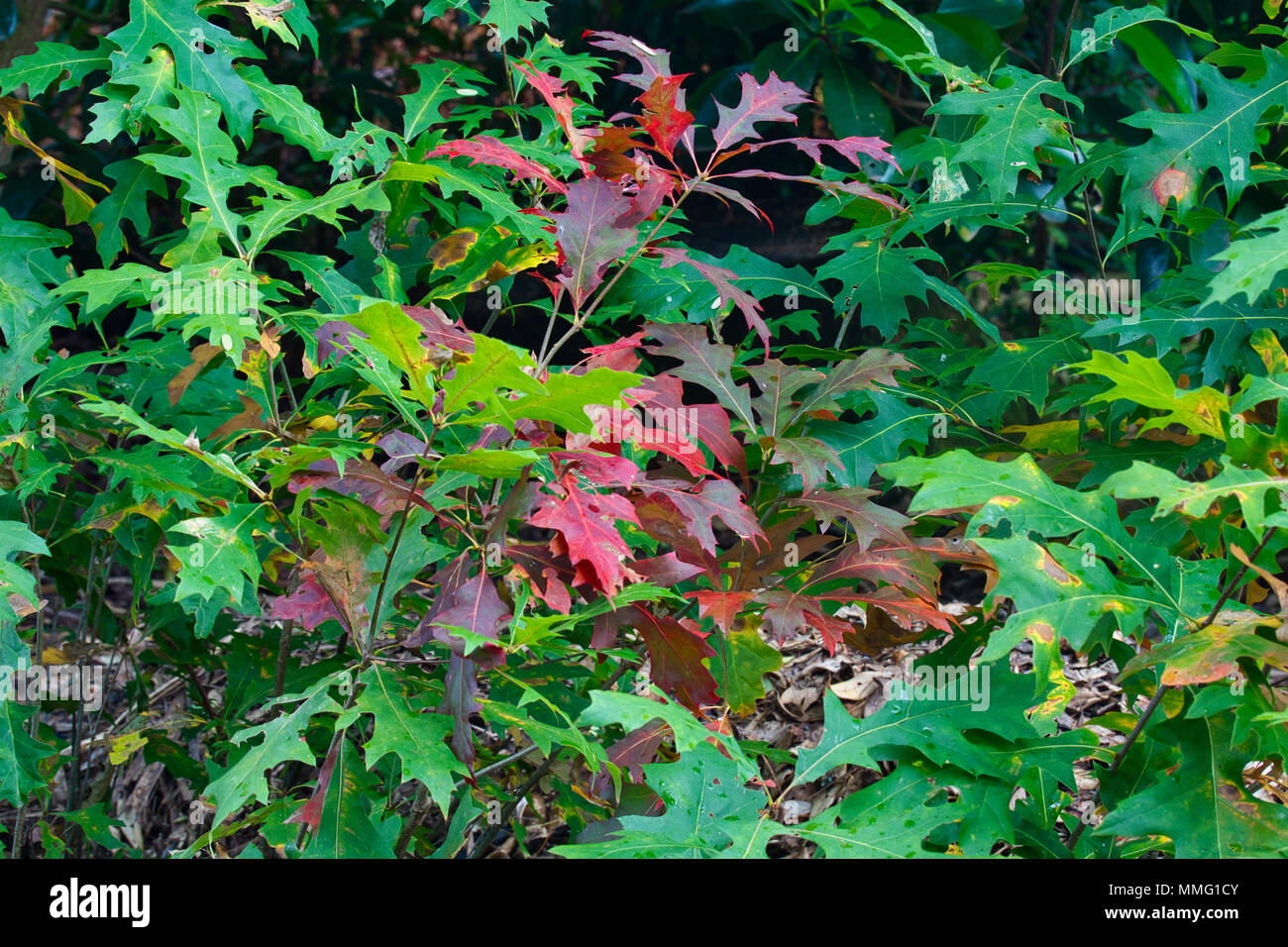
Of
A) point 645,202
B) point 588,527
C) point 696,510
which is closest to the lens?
point 588,527

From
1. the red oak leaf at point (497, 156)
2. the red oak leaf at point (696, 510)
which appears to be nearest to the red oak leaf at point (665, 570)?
the red oak leaf at point (696, 510)

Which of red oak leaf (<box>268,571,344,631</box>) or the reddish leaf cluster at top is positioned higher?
the reddish leaf cluster at top

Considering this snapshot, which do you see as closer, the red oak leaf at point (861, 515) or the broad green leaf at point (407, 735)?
the broad green leaf at point (407, 735)

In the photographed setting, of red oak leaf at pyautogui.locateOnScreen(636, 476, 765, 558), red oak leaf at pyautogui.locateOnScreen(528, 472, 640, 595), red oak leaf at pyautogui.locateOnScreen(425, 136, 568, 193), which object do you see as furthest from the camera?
red oak leaf at pyautogui.locateOnScreen(425, 136, 568, 193)

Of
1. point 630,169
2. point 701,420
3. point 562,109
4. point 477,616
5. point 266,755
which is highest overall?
point 562,109

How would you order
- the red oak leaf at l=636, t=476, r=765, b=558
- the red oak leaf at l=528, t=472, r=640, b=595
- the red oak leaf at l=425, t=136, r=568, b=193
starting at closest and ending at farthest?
the red oak leaf at l=528, t=472, r=640, b=595 < the red oak leaf at l=636, t=476, r=765, b=558 < the red oak leaf at l=425, t=136, r=568, b=193

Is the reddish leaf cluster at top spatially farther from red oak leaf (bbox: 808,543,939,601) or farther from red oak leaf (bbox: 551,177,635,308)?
red oak leaf (bbox: 808,543,939,601)

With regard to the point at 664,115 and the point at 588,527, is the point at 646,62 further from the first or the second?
the point at 588,527

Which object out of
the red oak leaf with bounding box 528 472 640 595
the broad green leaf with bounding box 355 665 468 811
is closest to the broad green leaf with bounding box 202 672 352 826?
the broad green leaf with bounding box 355 665 468 811

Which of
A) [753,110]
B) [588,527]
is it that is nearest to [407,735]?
[588,527]

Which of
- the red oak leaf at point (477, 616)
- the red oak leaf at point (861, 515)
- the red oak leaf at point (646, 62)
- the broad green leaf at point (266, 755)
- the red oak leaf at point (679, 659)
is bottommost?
the broad green leaf at point (266, 755)

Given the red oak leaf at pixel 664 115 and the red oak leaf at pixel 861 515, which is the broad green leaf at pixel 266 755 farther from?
the red oak leaf at pixel 664 115

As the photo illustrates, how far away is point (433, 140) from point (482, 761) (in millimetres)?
1030

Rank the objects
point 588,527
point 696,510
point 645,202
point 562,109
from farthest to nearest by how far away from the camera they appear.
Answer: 1. point 562,109
2. point 645,202
3. point 696,510
4. point 588,527
